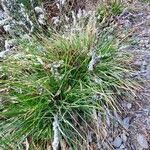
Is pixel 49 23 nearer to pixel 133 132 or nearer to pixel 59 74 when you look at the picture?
pixel 59 74

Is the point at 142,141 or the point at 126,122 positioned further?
the point at 126,122

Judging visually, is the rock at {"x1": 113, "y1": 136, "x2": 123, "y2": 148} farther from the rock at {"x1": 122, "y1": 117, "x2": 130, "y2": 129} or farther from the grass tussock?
the grass tussock

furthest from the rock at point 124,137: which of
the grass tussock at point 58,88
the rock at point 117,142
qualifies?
the grass tussock at point 58,88

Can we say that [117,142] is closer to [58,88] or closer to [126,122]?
[126,122]

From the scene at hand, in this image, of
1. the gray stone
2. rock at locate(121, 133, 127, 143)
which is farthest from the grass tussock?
rock at locate(121, 133, 127, 143)

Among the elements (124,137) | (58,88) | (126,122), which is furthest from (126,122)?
(58,88)

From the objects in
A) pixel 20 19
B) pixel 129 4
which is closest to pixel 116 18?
pixel 129 4

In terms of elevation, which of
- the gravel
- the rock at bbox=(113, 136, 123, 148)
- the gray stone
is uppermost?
the gray stone

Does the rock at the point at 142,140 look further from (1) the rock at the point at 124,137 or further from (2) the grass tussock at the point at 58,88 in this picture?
(2) the grass tussock at the point at 58,88
